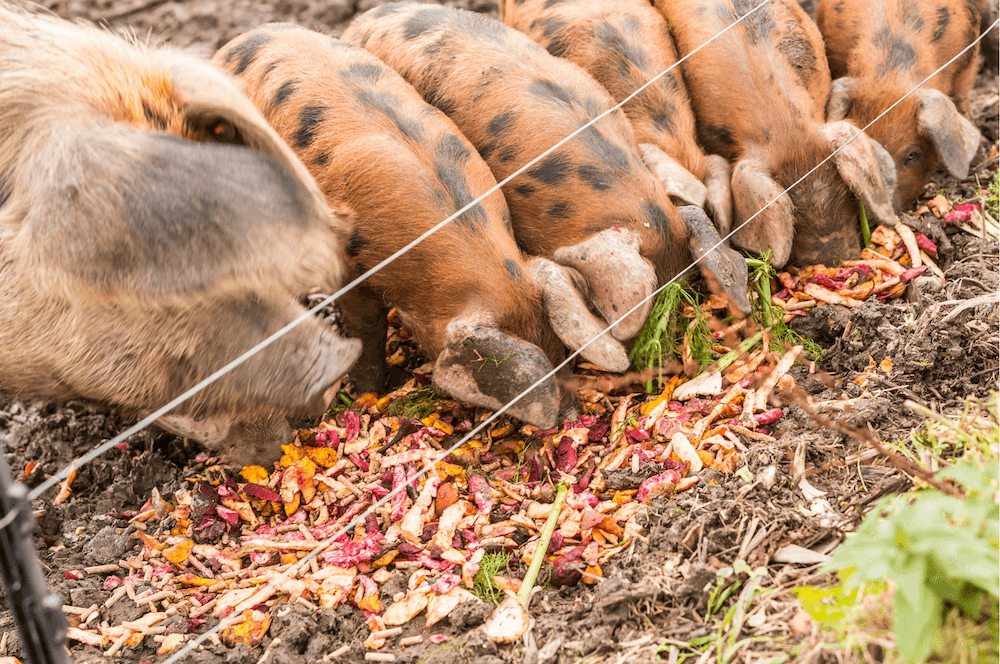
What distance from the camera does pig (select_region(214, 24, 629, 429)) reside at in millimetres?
2996

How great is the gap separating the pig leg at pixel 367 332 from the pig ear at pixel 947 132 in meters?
2.85

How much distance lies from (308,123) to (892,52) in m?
3.15

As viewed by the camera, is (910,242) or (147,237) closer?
(147,237)

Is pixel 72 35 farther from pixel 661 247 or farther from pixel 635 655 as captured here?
pixel 635 655

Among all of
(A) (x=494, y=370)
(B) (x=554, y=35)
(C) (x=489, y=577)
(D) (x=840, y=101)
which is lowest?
(C) (x=489, y=577)

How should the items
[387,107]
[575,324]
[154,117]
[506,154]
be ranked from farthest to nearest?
[506,154], [387,107], [575,324], [154,117]

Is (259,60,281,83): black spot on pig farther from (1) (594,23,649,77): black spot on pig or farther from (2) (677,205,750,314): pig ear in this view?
(2) (677,205,750,314): pig ear

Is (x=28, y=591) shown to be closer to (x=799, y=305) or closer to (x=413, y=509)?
(x=413, y=509)

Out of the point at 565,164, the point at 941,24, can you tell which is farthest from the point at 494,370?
the point at 941,24

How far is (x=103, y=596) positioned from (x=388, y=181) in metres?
1.89

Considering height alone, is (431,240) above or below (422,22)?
below

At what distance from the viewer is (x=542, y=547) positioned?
2.62 metres

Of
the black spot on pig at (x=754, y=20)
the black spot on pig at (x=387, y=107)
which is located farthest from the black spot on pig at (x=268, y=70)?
the black spot on pig at (x=754, y=20)

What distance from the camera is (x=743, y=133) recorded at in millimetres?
3855
